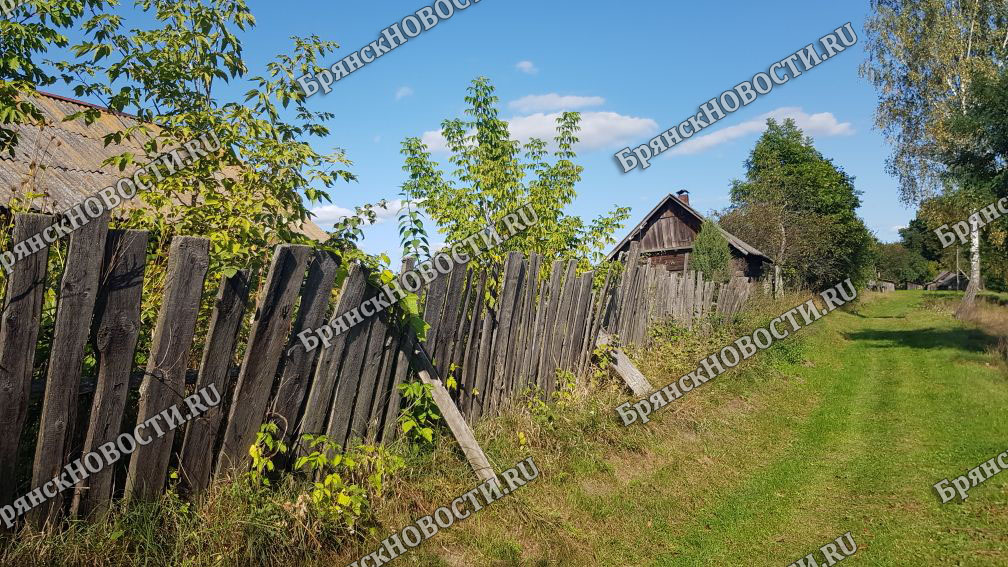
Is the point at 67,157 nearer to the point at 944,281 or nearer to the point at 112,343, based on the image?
the point at 112,343

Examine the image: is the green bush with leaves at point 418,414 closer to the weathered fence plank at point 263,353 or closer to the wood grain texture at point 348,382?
the wood grain texture at point 348,382

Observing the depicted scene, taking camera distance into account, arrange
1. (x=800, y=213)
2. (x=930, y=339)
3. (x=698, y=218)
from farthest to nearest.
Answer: (x=800, y=213) < (x=698, y=218) < (x=930, y=339)

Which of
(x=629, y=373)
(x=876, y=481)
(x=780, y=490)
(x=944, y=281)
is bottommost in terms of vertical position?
(x=944, y=281)

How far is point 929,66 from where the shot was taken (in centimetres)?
2219

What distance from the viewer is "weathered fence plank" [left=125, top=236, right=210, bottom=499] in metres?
2.68

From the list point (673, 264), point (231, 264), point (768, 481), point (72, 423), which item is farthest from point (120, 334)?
point (673, 264)

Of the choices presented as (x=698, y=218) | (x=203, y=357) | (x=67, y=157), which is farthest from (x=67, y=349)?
(x=698, y=218)

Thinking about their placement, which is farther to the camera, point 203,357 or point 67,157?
point 67,157

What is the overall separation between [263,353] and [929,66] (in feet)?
90.0

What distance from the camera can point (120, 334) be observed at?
257 cm

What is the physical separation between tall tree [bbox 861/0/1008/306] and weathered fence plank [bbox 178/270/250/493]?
77.0 feet

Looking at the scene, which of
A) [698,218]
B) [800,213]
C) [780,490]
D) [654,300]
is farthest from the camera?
[800,213]

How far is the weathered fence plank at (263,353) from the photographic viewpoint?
3002 mm

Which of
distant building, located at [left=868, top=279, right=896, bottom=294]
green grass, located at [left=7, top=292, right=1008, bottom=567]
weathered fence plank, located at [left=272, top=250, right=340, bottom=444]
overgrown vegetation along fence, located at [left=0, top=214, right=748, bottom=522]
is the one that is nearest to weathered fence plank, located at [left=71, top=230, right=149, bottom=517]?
overgrown vegetation along fence, located at [left=0, top=214, right=748, bottom=522]
